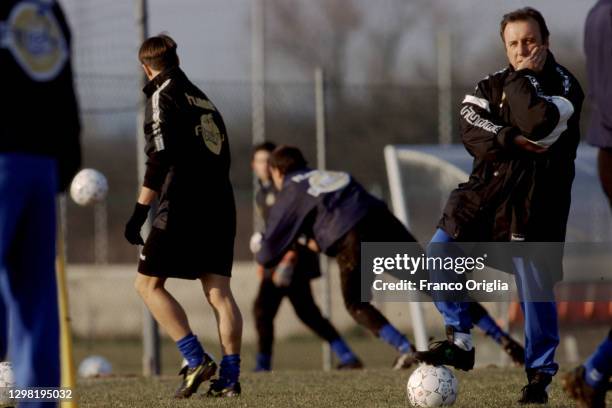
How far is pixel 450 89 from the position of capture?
1387 cm

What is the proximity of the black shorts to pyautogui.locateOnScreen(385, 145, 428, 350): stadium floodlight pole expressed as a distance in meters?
4.21

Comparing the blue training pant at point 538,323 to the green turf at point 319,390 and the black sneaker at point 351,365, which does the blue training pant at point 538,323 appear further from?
the black sneaker at point 351,365

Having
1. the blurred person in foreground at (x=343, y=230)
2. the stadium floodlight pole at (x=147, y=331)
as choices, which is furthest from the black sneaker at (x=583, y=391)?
the stadium floodlight pole at (x=147, y=331)

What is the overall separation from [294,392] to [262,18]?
495 inches

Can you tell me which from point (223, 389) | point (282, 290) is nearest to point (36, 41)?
point (223, 389)

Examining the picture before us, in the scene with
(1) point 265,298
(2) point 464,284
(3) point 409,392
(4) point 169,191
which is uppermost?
(4) point 169,191

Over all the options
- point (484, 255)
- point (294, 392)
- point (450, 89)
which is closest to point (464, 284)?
point (484, 255)

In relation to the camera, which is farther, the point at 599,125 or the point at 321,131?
the point at 321,131

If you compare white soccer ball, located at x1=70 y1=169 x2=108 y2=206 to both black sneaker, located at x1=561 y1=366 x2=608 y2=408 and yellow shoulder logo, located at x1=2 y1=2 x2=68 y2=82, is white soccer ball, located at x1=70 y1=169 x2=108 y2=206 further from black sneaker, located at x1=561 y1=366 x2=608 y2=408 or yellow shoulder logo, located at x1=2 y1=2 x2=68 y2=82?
black sneaker, located at x1=561 y1=366 x2=608 y2=408

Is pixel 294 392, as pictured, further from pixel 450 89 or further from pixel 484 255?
pixel 450 89

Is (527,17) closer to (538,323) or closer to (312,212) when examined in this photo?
(538,323)

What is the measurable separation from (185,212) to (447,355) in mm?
1784

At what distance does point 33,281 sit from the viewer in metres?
4.39

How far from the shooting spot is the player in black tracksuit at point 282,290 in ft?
37.9
